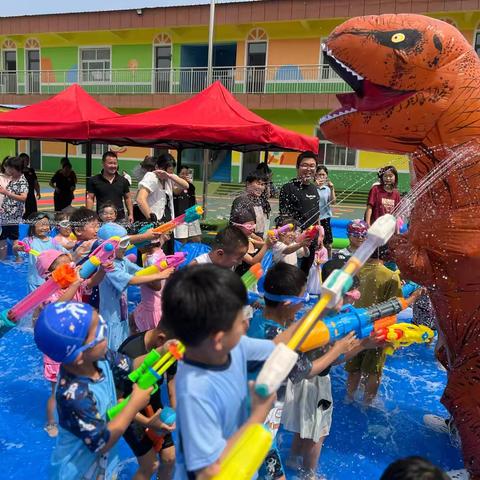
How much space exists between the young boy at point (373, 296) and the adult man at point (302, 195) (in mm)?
1782

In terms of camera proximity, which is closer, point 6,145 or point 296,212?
point 296,212

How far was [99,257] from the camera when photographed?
2811 millimetres

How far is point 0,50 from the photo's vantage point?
973 inches

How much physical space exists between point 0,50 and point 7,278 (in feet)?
72.8

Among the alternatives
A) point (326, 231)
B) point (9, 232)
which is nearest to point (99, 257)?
point (326, 231)

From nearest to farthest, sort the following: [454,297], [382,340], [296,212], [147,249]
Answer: [382,340] → [454,297] → [147,249] → [296,212]

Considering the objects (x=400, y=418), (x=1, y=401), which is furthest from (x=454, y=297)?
(x=1, y=401)

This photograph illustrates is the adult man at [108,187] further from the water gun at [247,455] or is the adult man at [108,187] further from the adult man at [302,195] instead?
the water gun at [247,455]

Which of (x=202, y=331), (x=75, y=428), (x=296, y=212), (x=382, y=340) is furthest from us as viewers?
(x=296, y=212)

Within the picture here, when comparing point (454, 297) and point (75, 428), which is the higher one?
point (454, 297)

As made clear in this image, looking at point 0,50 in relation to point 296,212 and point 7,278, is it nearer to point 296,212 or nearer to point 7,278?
point 7,278

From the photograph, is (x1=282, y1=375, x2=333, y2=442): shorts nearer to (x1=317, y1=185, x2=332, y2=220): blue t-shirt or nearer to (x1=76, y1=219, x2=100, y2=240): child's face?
(x1=76, y1=219, x2=100, y2=240): child's face

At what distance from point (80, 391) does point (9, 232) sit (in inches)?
252

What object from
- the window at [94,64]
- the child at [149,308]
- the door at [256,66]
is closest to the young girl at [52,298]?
the child at [149,308]
